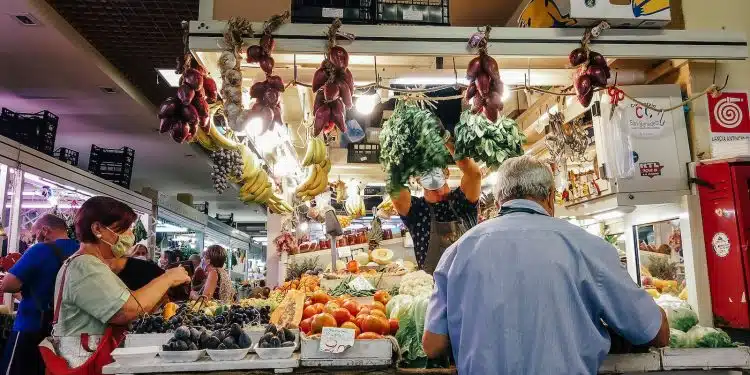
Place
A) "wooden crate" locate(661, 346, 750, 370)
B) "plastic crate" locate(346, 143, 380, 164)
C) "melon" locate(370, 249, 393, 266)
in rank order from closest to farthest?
1. "wooden crate" locate(661, 346, 750, 370)
2. "melon" locate(370, 249, 393, 266)
3. "plastic crate" locate(346, 143, 380, 164)

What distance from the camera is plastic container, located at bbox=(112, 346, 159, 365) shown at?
249 centimetres

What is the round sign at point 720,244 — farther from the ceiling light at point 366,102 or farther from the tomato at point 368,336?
the ceiling light at point 366,102

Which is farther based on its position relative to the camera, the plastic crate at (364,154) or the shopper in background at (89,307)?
the plastic crate at (364,154)

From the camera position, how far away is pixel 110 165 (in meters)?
9.81

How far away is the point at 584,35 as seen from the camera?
3.18 m

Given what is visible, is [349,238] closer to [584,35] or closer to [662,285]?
[662,285]

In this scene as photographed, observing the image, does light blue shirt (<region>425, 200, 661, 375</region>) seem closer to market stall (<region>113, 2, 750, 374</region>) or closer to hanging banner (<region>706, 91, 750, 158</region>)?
market stall (<region>113, 2, 750, 374</region>)

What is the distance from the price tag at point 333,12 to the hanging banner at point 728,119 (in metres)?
2.76

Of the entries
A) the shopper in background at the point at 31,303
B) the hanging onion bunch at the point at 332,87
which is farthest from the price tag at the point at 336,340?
the shopper in background at the point at 31,303

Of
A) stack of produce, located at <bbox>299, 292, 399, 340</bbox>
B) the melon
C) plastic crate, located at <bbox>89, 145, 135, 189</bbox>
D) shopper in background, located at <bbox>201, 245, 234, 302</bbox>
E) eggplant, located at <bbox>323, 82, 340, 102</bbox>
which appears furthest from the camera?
plastic crate, located at <bbox>89, 145, 135, 189</bbox>

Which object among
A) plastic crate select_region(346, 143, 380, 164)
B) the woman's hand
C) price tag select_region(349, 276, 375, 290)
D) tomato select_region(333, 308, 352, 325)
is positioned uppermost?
plastic crate select_region(346, 143, 380, 164)

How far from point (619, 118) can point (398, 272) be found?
2543 millimetres

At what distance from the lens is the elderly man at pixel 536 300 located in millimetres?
1932

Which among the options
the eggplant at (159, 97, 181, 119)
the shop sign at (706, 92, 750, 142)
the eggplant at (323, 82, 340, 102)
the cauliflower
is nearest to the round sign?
the shop sign at (706, 92, 750, 142)
